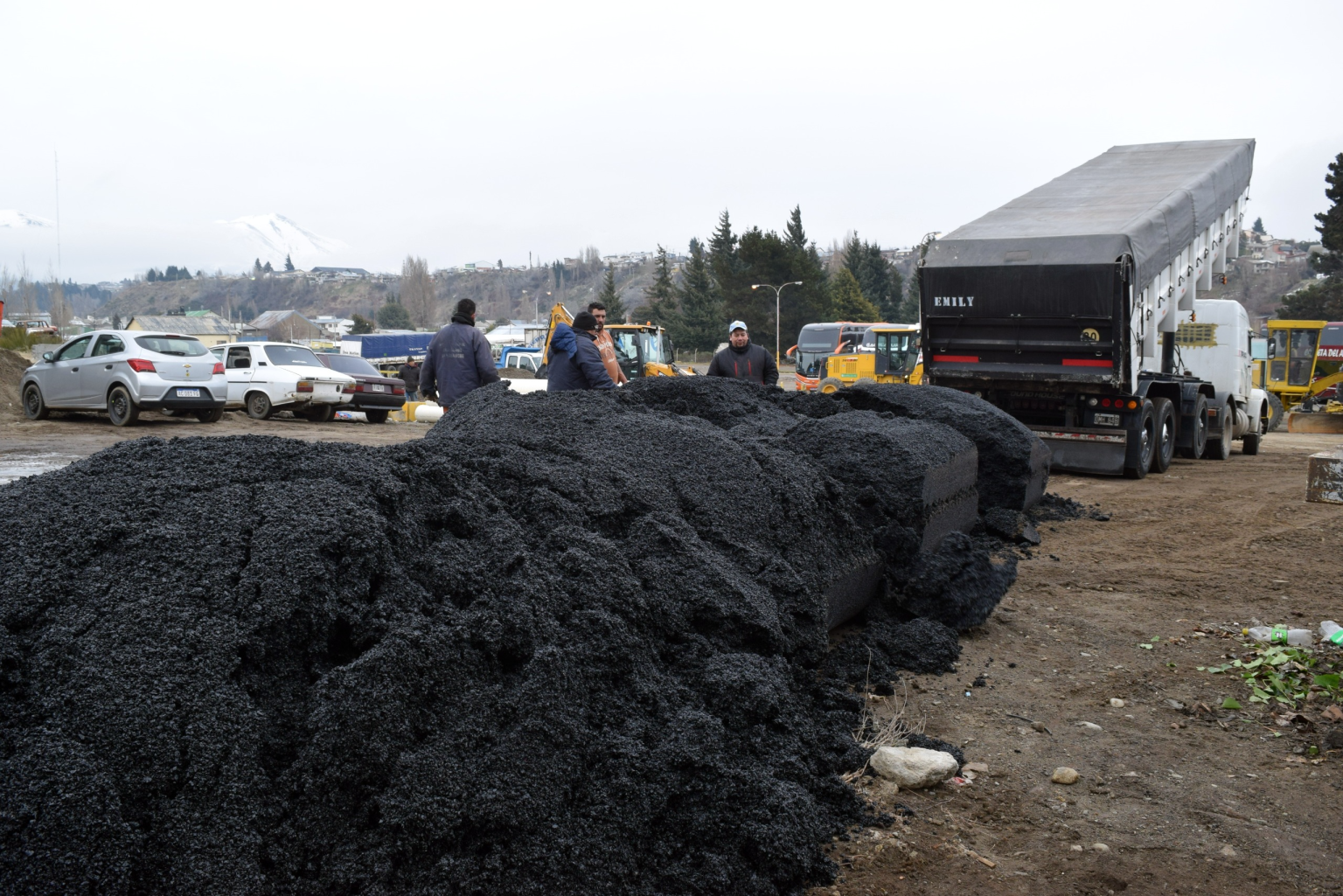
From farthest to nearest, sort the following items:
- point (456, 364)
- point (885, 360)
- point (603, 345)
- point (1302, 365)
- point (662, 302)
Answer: point (662, 302) → point (885, 360) → point (1302, 365) → point (603, 345) → point (456, 364)

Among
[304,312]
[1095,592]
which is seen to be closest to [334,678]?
[1095,592]

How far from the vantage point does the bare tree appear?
476 ft

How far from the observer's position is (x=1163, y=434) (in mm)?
12266

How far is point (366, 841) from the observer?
2408 mm

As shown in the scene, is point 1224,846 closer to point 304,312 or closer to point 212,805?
point 212,805

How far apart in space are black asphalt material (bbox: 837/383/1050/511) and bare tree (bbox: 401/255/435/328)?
142210 millimetres

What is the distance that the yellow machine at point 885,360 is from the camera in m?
26.4

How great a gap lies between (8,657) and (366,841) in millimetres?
1027

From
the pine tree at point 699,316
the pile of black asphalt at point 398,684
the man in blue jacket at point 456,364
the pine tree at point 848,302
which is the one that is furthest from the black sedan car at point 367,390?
the pine tree at point 848,302

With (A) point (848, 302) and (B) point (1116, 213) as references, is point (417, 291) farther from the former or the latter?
(B) point (1116, 213)

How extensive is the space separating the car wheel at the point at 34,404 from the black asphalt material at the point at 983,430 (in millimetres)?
14378

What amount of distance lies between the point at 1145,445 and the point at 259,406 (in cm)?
1485

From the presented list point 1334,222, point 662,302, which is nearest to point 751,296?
point 662,302

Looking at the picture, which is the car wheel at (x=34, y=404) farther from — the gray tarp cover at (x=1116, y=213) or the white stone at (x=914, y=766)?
the white stone at (x=914, y=766)
